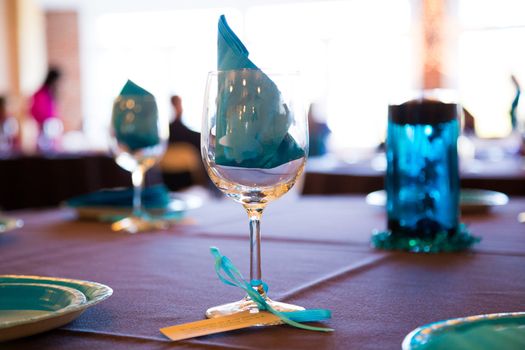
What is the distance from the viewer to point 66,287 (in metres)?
0.70

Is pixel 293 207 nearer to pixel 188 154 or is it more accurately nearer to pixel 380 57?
pixel 188 154

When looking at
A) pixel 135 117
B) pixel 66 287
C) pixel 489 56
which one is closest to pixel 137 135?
pixel 135 117

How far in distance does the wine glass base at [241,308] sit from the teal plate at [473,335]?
0.55 feet

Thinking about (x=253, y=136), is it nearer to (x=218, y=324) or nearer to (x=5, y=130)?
(x=218, y=324)

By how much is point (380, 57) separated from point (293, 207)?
8653mm

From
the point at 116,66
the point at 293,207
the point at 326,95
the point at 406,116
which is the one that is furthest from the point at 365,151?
the point at 406,116

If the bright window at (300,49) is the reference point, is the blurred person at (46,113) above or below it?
below

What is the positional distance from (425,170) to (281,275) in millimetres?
338

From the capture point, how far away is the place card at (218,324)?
0.61 metres

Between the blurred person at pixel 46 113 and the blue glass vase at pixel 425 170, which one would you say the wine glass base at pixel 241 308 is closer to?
the blue glass vase at pixel 425 170

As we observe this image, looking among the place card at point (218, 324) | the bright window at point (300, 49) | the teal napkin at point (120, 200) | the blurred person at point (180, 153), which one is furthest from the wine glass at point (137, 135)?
the bright window at point (300, 49)

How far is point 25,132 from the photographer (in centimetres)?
975

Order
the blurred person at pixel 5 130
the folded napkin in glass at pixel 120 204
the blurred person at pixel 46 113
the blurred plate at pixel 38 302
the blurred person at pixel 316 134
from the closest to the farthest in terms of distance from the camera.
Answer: the blurred plate at pixel 38 302, the folded napkin in glass at pixel 120 204, the blurred person at pixel 5 130, the blurred person at pixel 316 134, the blurred person at pixel 46 113

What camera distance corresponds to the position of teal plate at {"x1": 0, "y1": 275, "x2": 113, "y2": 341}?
58 centimetres
